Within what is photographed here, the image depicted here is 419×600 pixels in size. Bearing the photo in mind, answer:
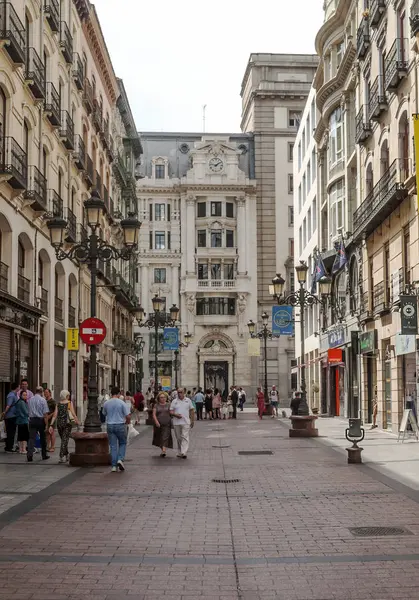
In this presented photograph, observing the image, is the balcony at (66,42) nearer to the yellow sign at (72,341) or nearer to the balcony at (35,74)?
the balcony at (35,74)

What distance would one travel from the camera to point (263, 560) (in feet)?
28.3

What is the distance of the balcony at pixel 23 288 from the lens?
2849cm

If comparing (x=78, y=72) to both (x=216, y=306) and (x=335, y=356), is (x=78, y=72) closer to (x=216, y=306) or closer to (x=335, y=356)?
(x=335, y=356)

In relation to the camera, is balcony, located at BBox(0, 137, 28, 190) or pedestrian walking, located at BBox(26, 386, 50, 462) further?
balcony, located at BBox(0, 137, 28, 190)

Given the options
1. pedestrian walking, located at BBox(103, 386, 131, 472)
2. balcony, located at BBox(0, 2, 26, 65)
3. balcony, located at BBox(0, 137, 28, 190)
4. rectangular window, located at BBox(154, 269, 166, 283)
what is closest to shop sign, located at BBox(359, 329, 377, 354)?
balcony, located at BBox(0, 137, 28, 190)

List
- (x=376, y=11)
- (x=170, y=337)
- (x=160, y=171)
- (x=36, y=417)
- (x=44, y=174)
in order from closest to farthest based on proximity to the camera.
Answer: (x=36, y=417) < (x=376, y=11) < (x=44, y=174) < (x=170, y=337) < (x=160, y=171)

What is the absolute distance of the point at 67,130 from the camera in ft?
117

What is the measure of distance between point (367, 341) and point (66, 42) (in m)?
17.0

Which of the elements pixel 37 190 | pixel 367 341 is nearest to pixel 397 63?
pixel 367 341

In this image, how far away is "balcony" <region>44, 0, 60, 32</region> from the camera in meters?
31.6

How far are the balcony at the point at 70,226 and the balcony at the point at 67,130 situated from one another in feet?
8.73

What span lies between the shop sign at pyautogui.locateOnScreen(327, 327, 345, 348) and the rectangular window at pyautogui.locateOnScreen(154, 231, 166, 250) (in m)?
32.8

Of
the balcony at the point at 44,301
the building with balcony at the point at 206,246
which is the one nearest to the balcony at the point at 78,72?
the balcony at the point at 44,301

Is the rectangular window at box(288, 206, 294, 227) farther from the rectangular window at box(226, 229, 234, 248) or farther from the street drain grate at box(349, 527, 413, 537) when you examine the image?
the street drain grate at box(349, 527, 413, 537)
